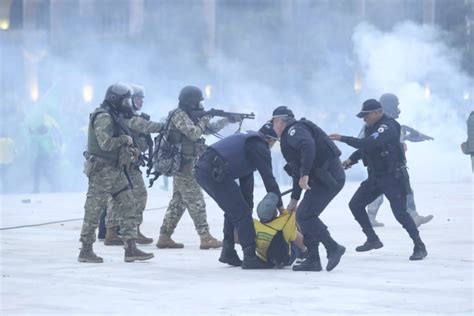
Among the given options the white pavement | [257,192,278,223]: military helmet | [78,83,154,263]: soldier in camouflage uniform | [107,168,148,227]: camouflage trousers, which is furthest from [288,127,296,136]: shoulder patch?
[107,168,148,227]: camouflage trousers

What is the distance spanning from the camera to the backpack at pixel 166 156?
1224cm

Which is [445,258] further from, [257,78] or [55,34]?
[257,78]

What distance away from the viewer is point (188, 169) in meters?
12.3

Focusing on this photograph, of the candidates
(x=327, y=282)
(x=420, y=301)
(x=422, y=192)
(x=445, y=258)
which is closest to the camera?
(x=420, y=301)

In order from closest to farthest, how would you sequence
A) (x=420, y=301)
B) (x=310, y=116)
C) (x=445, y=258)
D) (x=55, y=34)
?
(x=420, y=301)
(x=445, y=258)
(x=55, y=34)
(x=310, y=116)

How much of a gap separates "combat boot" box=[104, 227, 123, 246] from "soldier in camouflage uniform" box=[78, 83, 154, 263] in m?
1.70

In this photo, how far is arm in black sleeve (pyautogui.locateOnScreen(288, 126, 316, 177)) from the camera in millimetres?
10008

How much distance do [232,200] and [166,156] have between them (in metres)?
1.91

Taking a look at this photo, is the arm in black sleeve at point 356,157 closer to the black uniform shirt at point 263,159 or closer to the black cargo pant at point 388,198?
the black cargo pant at point 388,198

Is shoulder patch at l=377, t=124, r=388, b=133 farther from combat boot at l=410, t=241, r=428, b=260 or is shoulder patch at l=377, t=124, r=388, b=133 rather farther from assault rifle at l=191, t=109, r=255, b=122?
assault rifle at l=191, t=109, r=255, b=122

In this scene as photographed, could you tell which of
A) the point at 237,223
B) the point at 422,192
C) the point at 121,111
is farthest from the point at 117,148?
the point at 422,192

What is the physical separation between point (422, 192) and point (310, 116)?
16.0 m

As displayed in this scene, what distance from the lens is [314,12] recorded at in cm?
4147

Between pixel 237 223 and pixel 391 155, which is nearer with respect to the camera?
pixel 237 223
